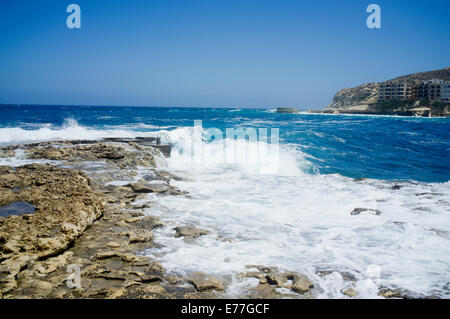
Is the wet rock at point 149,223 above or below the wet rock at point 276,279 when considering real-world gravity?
above

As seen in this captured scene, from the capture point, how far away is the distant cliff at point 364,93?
96625 millimetres

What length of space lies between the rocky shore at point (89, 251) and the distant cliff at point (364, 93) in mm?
97777

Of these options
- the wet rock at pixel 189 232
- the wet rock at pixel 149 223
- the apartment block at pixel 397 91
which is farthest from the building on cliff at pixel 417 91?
the wet rock at pixel 149 223

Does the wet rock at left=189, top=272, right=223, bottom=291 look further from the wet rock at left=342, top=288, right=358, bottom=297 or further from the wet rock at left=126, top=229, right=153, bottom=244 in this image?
the wet rock at left=342, top=288, right=358, bottom=297

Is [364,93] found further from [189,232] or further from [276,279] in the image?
[276,279]

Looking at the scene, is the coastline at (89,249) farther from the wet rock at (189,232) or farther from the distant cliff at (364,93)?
the distant cliff at (364,93)

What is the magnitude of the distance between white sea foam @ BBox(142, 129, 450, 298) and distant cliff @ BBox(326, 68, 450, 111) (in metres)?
93.9

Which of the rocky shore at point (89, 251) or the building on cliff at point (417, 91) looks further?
the building on cliff at point (417, 91)


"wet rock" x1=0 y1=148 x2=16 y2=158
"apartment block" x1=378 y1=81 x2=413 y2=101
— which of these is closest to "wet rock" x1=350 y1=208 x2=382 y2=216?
"wet rock" x1=0 y1=148 x2=16 y2=158

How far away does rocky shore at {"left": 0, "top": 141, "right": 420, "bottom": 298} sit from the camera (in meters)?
Result: 2.76

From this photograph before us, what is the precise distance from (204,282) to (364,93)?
120 m
